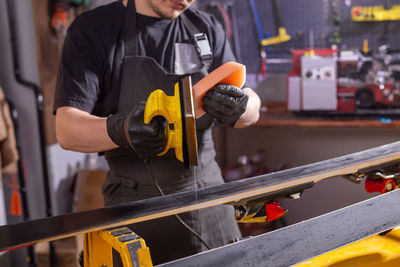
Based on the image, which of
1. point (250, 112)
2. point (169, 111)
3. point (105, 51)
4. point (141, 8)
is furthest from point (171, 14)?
point (169, 111)

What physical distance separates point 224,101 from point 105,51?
0.40m

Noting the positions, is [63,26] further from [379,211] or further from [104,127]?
[379,211]

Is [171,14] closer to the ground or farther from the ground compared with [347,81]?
farther from the ground

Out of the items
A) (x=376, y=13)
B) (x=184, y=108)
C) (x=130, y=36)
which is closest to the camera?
(x=184, y=108)

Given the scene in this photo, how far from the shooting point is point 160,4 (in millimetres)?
943

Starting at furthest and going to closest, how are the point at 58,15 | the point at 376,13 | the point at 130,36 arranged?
the point at 376,13, the point at 58,15, the point at 130,36

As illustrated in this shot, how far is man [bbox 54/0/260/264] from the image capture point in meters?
0.86

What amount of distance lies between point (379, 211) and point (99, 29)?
0.78 m

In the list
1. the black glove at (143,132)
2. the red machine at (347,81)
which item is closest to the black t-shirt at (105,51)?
the black glove at (143,132)

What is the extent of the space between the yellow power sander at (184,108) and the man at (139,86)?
0.17m

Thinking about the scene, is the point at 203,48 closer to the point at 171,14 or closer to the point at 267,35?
the point at 171,14

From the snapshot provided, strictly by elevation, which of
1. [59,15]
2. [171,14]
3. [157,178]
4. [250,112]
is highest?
[59,15]

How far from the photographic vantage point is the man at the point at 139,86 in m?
0.86

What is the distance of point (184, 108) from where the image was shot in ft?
1.91
